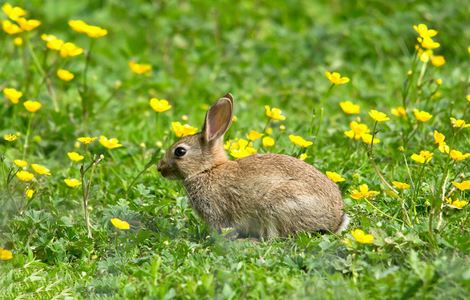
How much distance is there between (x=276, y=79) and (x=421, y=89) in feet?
7.35

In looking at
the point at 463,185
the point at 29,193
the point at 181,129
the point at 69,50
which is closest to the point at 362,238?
the point at 463,185

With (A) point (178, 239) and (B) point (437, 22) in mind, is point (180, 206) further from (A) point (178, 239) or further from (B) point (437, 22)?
(B) point (437, 22)

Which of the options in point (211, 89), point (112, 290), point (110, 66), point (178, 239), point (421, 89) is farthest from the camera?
point (110, 66)

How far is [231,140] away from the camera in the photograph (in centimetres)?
750

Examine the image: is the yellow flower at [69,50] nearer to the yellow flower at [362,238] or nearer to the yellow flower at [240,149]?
the yellow flower at [240,149]

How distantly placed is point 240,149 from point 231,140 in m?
0.70

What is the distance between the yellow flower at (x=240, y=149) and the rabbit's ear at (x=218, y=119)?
0.58ft

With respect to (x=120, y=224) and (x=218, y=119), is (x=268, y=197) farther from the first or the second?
(x=120, y=224)

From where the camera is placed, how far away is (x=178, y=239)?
19.6 ft

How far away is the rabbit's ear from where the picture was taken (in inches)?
254

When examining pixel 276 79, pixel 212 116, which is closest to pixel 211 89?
pixel 276 79

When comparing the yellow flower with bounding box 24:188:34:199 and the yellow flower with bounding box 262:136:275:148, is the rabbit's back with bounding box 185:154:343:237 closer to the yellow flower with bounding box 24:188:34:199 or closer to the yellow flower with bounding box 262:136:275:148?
the yellow flower with bounding box 262:136:275:148

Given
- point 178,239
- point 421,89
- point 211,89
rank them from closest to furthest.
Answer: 1. point 178,239
2. point 421,89
3. point 211,89

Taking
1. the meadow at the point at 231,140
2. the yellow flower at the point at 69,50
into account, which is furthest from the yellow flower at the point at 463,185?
the yellow flower at the point at 69,50
